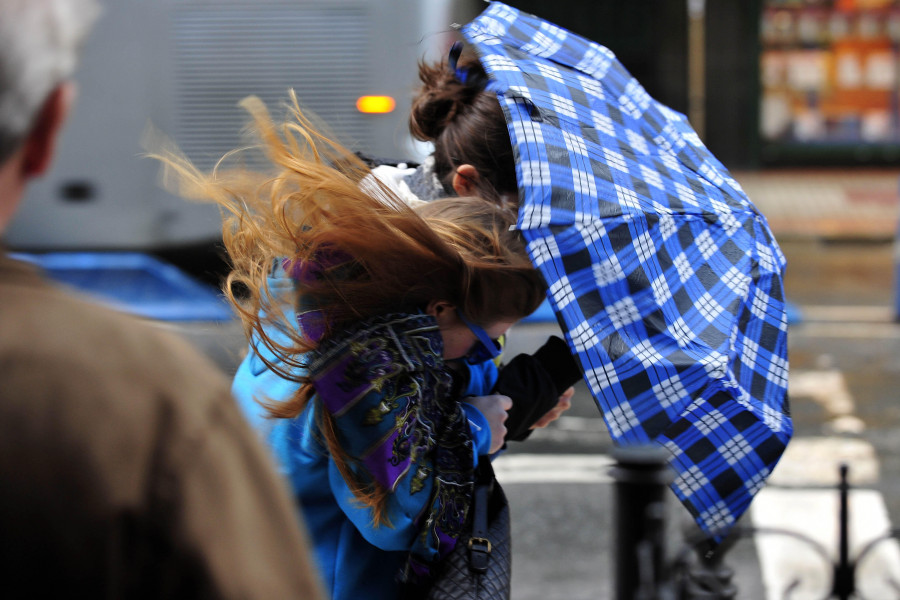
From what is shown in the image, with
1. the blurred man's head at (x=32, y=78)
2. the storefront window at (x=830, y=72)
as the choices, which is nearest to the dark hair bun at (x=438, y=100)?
the blurred man's head at (x=32, y=78)

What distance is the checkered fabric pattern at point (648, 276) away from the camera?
5.73 ft

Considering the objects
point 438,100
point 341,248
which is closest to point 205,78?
point 438,100

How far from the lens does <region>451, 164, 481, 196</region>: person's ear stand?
6.78ft

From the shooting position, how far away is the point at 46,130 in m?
0.86

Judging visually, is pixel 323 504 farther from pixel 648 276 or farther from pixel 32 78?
pixel 32 78

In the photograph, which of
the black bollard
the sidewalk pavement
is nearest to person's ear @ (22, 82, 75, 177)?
the black bollard

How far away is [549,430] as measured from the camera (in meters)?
6.11

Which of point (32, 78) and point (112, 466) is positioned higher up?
point (32, 78)

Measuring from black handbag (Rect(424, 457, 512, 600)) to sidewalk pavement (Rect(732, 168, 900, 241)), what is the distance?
10.4 m

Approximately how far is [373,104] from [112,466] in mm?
6448

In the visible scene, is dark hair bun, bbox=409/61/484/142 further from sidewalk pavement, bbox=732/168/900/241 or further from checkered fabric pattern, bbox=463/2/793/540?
sidewalk pavement, bbox=732/168/900/241

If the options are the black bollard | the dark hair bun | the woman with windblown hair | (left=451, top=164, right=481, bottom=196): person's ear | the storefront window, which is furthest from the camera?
the storefront window

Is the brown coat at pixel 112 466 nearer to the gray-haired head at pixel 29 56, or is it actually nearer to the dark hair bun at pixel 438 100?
the gray-haired head at pixel 29 56

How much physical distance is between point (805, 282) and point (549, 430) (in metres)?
5.28
